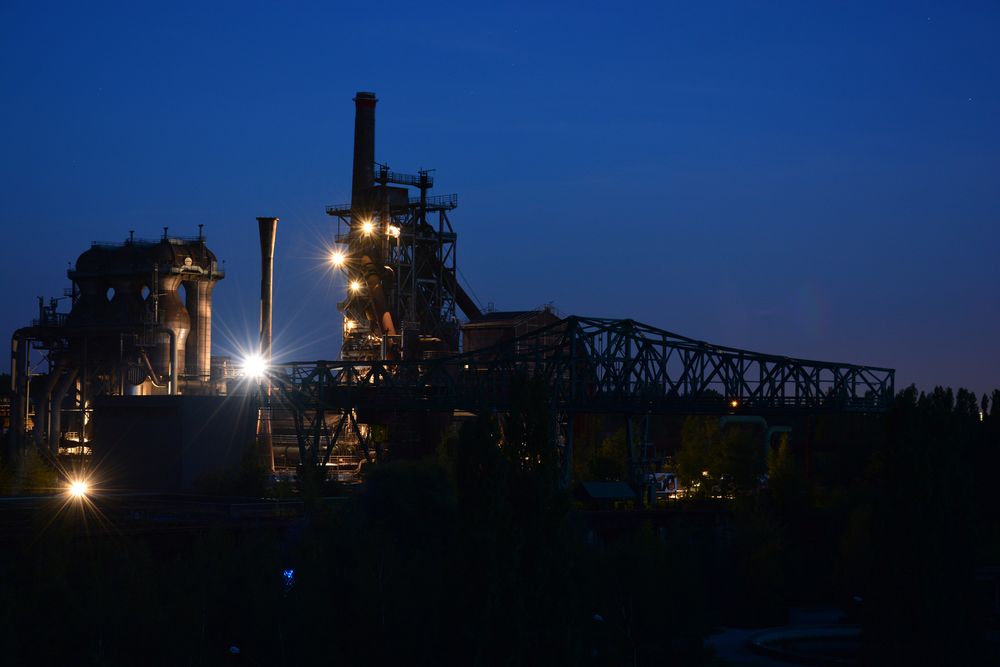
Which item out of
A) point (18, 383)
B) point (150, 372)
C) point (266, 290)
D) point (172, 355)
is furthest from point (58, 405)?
point (266, 290)

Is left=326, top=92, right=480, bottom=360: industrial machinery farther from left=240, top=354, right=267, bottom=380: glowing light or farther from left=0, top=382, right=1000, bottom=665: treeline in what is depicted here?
left=0, top=382, right=1000, bottom=665: treeline

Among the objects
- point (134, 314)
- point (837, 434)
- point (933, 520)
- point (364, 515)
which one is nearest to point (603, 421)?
point (837, 434)

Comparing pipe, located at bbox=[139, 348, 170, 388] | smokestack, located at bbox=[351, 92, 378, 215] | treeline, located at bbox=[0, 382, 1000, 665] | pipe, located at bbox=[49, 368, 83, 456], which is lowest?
treeline, located at bbox=[0, 382, 1000, 665]

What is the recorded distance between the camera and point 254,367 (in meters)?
106

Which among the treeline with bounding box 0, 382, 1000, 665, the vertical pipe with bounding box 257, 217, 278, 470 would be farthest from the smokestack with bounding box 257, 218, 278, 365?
the treeline with bounding box 0, 382, 1000, 665

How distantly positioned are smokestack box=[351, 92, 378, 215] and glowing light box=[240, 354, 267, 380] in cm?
1900

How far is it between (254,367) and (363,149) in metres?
26.4

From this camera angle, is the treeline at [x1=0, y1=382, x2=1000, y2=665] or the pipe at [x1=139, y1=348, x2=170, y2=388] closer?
the treeline at [x1=0, y1=382, x2=1000, y2=665]

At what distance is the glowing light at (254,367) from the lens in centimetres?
10300

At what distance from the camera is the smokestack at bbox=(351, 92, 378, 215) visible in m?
122

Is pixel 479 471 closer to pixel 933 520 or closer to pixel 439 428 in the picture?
pixel 933 520

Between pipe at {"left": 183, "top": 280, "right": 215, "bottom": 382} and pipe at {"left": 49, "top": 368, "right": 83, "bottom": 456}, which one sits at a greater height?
pipe at {"left": 183, "top": 280, "right": 215, "bottom": 382}

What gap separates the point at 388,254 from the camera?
118875 mm

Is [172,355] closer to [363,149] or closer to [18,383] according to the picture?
[18,383]
